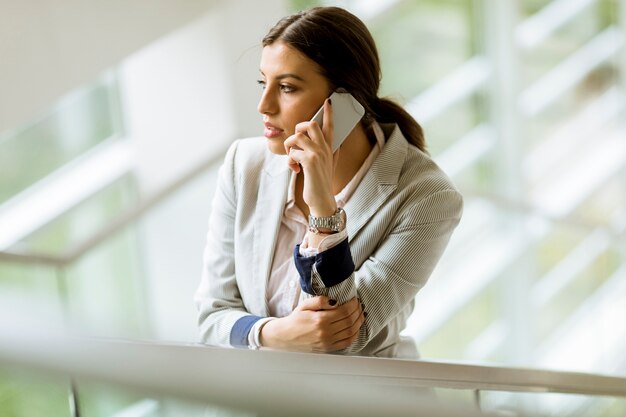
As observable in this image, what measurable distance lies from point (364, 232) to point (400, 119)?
0.26 meters

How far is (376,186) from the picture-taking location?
1991 mm

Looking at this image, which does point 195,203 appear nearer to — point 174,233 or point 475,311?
point 174,233

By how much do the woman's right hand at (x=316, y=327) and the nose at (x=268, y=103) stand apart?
14.4 inches

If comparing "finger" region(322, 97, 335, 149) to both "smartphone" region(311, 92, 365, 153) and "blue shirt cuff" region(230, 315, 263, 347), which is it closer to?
"smartphone" region(311, 92, 365, 153)

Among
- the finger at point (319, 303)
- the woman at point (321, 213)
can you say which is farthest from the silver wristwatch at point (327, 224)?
the finger at point (319, 303)

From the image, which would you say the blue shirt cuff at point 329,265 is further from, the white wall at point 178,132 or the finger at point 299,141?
the white wall at point 178,132

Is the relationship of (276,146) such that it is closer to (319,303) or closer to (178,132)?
(319,303)

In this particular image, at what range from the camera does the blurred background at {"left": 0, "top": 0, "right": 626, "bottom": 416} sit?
3213mm

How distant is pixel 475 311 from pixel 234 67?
4.54 m

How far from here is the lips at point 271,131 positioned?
6.35 ft

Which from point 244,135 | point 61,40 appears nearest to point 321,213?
point 244,135

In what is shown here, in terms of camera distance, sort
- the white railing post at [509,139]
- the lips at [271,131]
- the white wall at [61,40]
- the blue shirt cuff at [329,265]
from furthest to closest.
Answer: the white railing post at [509,139]
the white wall at [61,40]
the lips at [271,131]
the blue shirt cuff at [329,265]

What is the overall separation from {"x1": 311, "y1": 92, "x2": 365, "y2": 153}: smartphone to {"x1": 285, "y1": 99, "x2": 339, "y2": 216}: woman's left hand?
4 cm

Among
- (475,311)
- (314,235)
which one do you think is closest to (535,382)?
(314,235)
